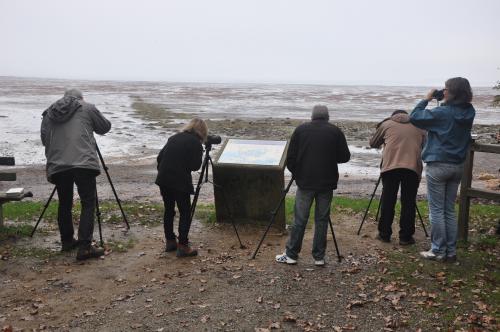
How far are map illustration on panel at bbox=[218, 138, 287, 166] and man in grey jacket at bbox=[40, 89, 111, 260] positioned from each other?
2600 mm

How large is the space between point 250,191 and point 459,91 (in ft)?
13.8

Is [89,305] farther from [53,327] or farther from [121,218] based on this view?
[121,218]

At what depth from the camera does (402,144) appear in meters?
8.54

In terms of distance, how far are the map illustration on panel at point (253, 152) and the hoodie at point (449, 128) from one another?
9.81ft

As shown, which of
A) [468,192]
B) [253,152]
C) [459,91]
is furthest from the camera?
[253,152]

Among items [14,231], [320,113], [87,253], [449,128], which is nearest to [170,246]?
[87,253]

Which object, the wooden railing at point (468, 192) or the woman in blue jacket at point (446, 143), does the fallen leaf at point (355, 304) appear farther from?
the wooden railing at point (468, 192)

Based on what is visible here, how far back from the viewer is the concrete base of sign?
9891 mm

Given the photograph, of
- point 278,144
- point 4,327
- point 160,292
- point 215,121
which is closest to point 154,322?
point 160,292

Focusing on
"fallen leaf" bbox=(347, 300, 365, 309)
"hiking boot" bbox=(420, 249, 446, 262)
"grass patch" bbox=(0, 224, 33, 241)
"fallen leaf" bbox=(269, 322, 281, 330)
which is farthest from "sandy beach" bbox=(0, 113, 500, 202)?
"fallen leaf" bbox=(269, 322, 281, 330)

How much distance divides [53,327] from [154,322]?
46.0 inches

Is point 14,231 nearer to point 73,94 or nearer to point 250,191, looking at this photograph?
point 73,94

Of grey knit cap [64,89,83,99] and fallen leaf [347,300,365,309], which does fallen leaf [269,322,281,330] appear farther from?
grey knit cap [64,89,83,99]

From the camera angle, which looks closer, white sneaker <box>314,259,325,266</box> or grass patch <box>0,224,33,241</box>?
white sneaker <box>314,259,325,266</box>
